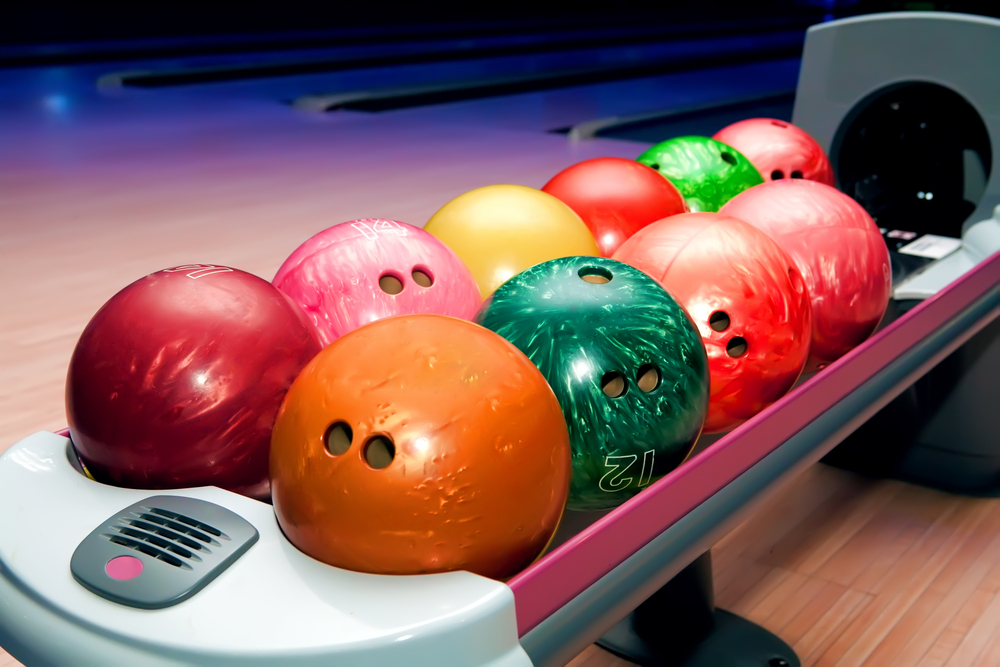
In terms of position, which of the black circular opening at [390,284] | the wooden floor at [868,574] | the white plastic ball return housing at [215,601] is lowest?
the wooden floor at [868,574]

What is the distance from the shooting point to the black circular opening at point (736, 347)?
43.9 inches

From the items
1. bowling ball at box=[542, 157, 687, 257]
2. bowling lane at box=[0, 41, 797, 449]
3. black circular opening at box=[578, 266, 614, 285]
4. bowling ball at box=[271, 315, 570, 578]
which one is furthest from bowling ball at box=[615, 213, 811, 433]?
bowling lane at box=[0, 41, 797, 449]

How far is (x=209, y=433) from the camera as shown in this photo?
88 centimetres

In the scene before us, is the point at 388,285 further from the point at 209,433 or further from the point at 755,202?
the point at 755,202

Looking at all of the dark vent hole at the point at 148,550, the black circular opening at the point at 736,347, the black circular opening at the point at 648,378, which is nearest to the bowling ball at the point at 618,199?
the black circular opening at the point at 736,347

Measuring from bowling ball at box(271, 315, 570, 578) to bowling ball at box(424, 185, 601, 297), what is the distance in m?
0.43

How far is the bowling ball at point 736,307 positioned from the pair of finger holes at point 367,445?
451mm

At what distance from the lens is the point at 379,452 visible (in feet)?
2.57

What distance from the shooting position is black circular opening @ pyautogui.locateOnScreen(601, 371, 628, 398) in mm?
951

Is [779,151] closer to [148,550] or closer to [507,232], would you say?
[507,232]

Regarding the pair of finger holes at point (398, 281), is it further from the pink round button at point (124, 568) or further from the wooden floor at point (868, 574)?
the wooden floor at point (868, 574)

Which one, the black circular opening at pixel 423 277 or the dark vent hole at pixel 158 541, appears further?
the black circular opening at pixel 423 277

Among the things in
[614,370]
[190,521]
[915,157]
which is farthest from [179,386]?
[915,157]

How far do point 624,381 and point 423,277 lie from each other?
11.8 inches
